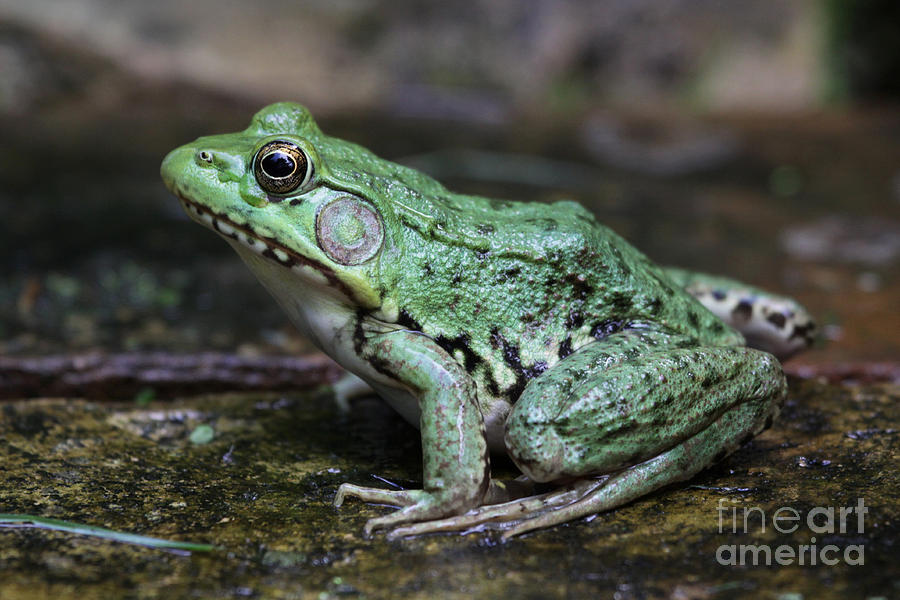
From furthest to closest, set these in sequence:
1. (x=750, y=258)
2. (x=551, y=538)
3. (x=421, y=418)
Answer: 1. (x=750, y=258)
2. (x=421, y=418)
3. (x=551, y=538)

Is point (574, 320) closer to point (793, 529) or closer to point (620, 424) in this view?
point (620, 424)

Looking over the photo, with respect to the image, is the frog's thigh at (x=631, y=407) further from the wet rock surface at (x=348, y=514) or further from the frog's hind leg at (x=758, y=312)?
the frog's hind leg at (x=758, y=312)

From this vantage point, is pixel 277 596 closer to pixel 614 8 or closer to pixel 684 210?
pixel 684 210

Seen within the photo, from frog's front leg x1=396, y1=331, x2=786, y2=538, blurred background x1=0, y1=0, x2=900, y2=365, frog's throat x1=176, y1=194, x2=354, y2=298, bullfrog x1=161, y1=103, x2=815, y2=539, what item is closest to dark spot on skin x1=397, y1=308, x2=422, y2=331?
bullfrog x1=161, y1=103, x2=815, y2=539

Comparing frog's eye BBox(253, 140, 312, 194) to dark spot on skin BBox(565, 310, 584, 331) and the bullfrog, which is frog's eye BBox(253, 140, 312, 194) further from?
dark spot on skin BBox(565, 310, 584, 331)

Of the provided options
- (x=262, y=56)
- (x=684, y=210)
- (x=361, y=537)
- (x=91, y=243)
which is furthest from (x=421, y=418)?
(x=262, y=56)

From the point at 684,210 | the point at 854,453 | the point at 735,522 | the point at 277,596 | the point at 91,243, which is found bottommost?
the point at 277,596
